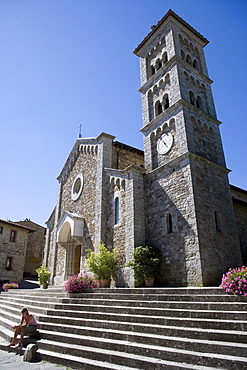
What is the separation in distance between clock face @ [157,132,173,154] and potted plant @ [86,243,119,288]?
6.66 m

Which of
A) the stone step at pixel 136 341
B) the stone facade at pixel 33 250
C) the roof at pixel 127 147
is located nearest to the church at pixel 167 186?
the roof at pixel 127 147

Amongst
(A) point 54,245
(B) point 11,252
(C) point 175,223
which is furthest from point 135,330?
(B) point 11,252

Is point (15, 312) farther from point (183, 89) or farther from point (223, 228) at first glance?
point (183, 89)

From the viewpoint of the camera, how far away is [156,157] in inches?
628

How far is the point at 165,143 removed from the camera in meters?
15.4

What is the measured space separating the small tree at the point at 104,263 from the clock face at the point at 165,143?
6659 mm

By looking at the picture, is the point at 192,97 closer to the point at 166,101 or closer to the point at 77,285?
the point at 166,101

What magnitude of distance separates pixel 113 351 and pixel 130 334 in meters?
0.56

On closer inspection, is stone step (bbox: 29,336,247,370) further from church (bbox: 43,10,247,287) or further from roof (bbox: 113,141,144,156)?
roof (bbox: 113,141,144,156)

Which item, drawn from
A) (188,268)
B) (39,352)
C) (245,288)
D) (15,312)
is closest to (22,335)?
(39,352)

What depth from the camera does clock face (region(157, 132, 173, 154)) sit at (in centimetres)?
1507

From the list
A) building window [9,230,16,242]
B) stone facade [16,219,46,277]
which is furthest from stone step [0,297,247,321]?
stone facade [16,219,46,277]

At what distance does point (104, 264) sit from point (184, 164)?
22.5 feet

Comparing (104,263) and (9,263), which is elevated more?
(9,263)
